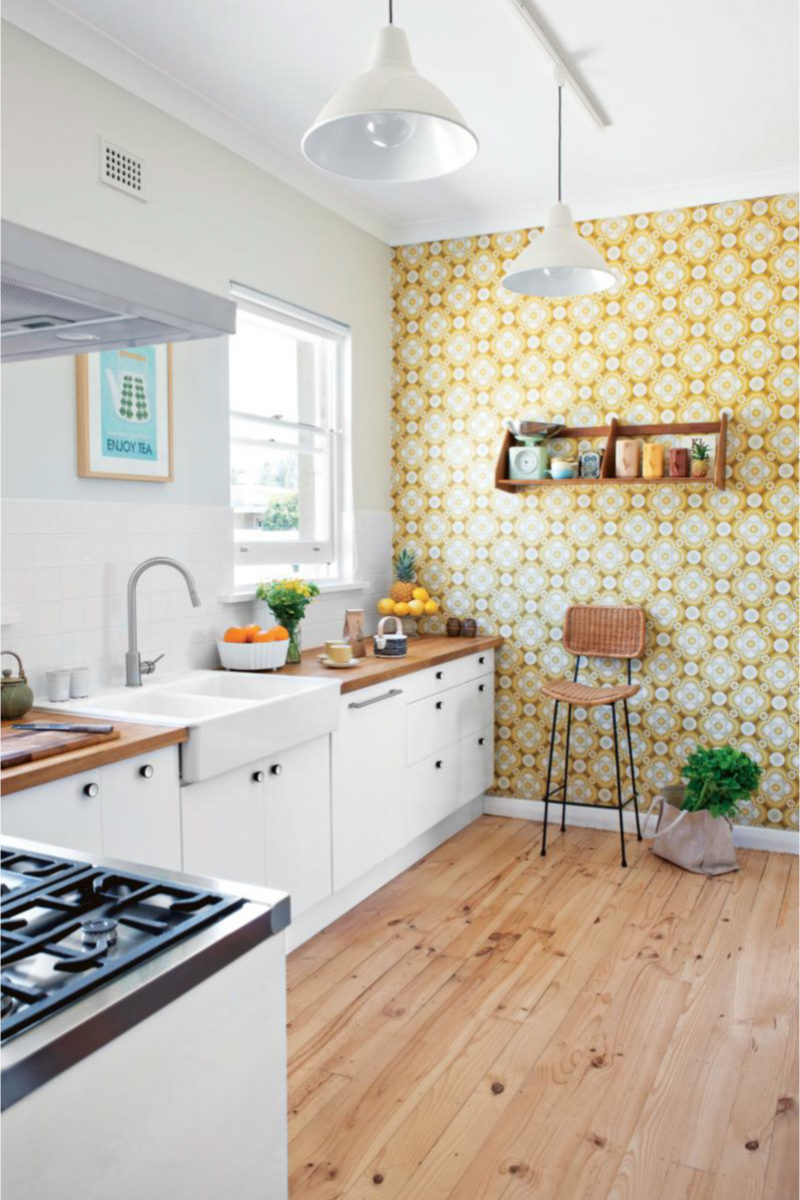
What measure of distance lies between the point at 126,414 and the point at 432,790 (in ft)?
6.65

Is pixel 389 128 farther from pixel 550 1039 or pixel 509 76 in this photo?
pixel 550 1039

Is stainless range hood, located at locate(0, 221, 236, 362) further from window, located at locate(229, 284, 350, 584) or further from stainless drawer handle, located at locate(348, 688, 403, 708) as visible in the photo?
window, located at locate(229, 284, 350, 584)

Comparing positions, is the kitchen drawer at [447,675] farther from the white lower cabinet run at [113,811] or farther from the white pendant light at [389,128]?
the white pendant light at [389,128]

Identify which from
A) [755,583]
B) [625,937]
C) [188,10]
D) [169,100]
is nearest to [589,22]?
[188,10]

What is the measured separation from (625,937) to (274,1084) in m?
2.46

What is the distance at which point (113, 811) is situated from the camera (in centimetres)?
244

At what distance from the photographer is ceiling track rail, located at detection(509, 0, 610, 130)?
2919 mm

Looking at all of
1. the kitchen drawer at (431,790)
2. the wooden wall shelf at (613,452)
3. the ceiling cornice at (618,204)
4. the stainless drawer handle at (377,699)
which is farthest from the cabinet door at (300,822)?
the ceiling cornice at (618,204)

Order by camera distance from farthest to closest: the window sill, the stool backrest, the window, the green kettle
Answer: the stool backrest → the window → the window sill → the green kettle

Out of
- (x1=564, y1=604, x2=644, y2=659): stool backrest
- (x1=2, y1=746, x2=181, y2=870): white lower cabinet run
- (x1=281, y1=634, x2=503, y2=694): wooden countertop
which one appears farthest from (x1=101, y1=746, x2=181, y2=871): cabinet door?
(x1=564, y1=604, x2=644, y2=659): stool backrest

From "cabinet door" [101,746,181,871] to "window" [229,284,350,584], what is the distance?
5.09 feet

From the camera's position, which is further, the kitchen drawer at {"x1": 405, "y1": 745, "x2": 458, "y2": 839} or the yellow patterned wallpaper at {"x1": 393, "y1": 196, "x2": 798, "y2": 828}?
the yellow patterned wallpaper at {"x1": 393, "y1": 196, "x2": 798, "y2": 828}

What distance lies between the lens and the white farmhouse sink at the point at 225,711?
270cm

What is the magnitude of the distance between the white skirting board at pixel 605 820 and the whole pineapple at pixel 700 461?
1.58m
